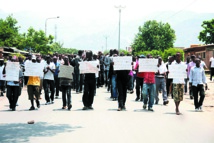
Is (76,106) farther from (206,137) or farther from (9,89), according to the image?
(206,137)

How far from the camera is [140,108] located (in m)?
14.2

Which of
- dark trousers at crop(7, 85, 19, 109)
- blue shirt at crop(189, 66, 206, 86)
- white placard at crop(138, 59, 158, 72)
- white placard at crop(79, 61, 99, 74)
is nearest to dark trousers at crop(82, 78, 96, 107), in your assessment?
white placard at crop(79, 61, 99, 74)

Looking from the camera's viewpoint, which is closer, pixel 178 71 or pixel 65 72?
pixel 178 71

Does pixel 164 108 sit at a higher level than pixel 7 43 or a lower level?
lower

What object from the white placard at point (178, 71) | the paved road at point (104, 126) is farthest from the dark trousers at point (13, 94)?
the white placard at point (178, 71)

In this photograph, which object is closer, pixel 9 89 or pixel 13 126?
pixel 13 126

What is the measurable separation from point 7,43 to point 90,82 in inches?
1766

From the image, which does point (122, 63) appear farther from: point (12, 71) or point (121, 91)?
point (12, 71)

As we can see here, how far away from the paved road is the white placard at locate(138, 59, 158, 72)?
1365 millimetres

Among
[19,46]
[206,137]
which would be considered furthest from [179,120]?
[19,46]

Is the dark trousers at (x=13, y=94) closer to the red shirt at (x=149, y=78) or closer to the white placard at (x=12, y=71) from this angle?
the white placard at (x=12, y=71)

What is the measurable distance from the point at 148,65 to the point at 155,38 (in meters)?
100

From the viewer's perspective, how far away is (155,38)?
11281 centimetres

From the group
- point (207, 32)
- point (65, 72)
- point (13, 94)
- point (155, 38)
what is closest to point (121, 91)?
point (65, 72)
